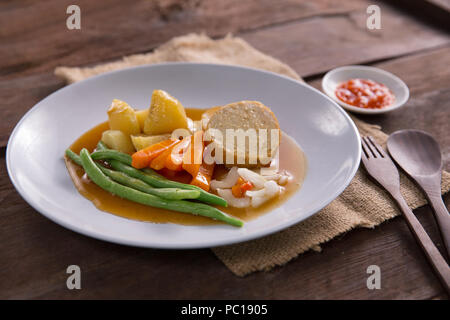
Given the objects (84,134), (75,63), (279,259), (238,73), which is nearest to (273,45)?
(238,73)

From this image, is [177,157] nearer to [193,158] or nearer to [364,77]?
[193,158]

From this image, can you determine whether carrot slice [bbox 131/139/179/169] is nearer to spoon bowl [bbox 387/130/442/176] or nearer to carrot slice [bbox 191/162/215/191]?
carrot slice [bbox 191/162/215/191]

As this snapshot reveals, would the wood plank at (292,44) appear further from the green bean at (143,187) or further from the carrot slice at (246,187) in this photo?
the carrot slice at (246,187)

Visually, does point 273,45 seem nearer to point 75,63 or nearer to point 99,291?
point 75,63

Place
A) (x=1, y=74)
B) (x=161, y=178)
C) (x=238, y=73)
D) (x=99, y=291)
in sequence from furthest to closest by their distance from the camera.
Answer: (x=1, y=74) < (x=238, y=73) < (x=161, y=178) < (x=99, y=291)

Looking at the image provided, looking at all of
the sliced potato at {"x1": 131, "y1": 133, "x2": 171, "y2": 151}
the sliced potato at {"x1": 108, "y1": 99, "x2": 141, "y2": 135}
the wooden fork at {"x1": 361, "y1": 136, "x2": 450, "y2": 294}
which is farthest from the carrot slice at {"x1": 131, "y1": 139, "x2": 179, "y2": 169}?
the wooden fork at {"x1": 361, "y1": 136, "x2": 450, "y2": 294}

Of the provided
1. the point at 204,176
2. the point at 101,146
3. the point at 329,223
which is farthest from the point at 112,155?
the point at 329,223

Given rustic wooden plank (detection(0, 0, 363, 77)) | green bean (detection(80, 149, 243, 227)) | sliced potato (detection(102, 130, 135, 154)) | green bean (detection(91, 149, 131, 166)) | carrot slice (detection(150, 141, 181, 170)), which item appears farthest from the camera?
rustic wooden plank (detection(0, 0, 363, 77))
